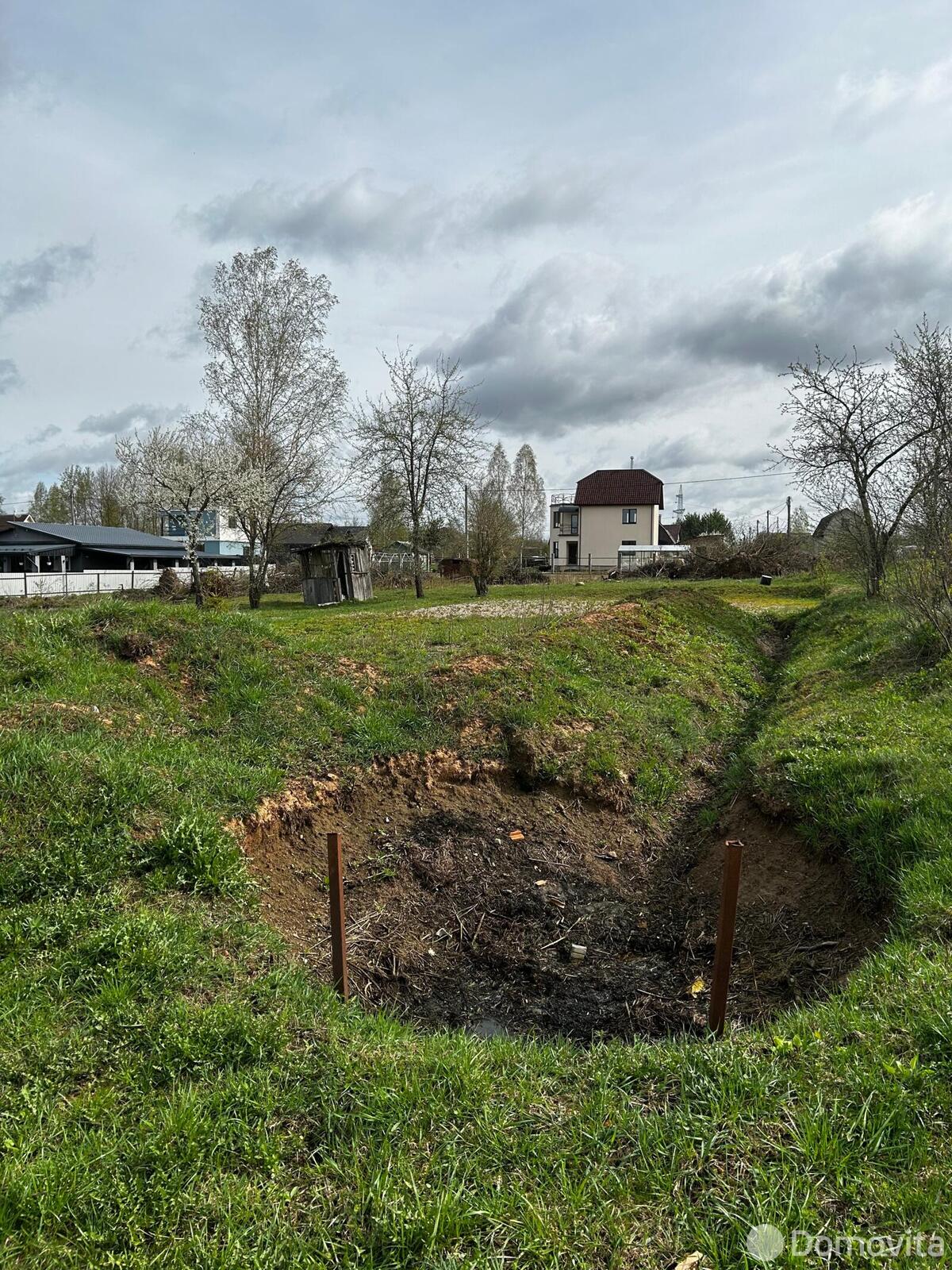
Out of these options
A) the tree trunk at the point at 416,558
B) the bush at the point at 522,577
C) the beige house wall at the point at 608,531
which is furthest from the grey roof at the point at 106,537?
the beige house wall at the point at 608,531

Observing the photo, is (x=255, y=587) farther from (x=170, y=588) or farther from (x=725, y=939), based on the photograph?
(x=725, y=939)

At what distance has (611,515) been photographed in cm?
5762

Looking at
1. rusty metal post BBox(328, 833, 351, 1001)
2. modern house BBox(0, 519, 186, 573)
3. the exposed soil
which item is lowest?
the exposed soil

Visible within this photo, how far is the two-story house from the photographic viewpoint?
56812 mm

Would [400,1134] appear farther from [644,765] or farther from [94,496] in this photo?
[94,496]

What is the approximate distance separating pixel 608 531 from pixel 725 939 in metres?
56.2

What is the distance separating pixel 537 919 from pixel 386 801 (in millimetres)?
1526

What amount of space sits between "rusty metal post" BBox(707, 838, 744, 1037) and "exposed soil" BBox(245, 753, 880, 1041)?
0.54m

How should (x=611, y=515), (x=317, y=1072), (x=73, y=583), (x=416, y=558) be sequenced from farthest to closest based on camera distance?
(x=611, y=515) < (x=73, y=583) < (x=416, y=558) < (x=317, y=1072)

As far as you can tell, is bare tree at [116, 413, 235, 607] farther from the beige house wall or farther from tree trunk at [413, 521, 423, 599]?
the beige house wall

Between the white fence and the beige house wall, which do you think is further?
the beige house wall

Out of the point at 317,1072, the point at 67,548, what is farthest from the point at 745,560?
the point at 67,548

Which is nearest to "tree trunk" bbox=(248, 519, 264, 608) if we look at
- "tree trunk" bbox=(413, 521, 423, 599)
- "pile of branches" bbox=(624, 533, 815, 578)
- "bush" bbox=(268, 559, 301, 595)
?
"tree trunk" bbox=(413, 521, 423, 599)

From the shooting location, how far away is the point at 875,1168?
7.31 feet
